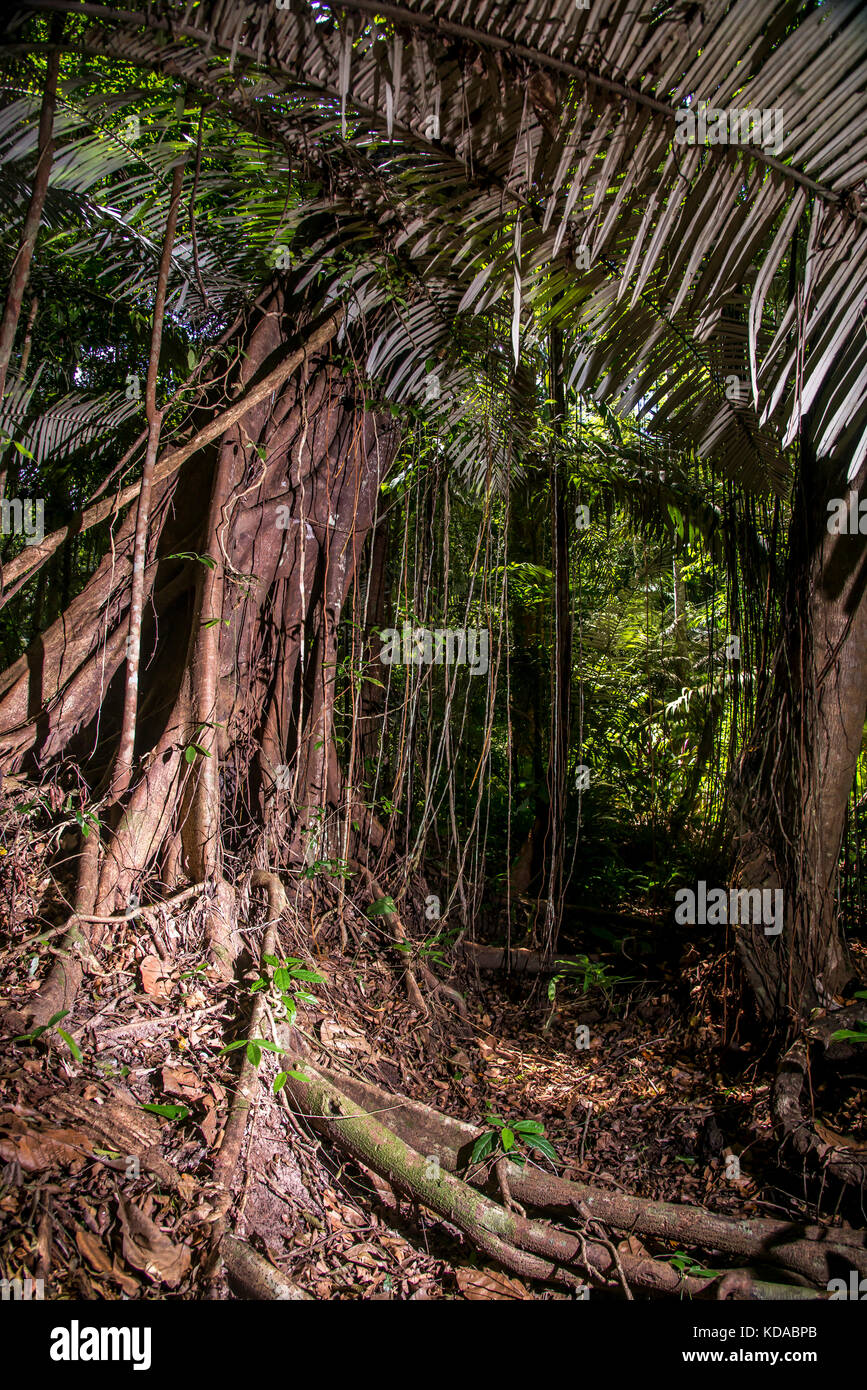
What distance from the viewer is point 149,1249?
5.07ft

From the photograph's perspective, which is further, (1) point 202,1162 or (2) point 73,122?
(2) point 73,122

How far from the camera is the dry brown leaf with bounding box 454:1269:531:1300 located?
1.84 m

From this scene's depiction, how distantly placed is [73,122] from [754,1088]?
13.7ft

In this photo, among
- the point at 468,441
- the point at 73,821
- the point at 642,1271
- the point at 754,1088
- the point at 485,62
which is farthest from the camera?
the point at 468,441

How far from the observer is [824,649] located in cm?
286

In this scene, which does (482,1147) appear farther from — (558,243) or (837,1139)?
(558,243)

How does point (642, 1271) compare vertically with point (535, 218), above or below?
below

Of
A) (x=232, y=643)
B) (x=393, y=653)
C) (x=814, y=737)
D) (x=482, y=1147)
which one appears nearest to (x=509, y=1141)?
(x=482, y=1147)

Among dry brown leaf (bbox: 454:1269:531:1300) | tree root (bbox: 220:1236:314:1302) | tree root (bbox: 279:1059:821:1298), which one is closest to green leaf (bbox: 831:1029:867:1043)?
tree root (bbox: 279:1059:821:1298)

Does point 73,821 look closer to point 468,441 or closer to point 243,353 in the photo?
point 243,353

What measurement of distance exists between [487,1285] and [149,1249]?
851 millimetres

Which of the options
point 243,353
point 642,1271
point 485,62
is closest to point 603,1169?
point 642,1271

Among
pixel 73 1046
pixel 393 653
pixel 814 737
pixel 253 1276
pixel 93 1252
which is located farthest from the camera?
pixel 393 653

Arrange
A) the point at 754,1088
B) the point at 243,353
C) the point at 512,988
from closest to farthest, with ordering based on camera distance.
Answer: the point at 754,1088 < the point at 243,353 < the point at 512,988
